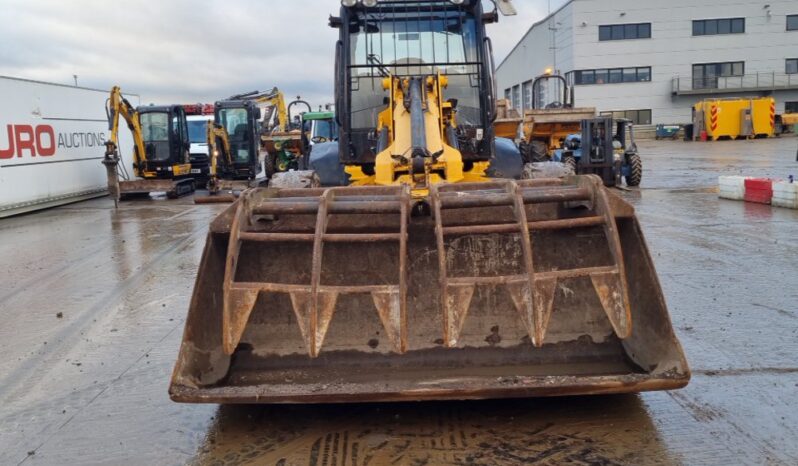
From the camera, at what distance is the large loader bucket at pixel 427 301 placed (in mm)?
3830

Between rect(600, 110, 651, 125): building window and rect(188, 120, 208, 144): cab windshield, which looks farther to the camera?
rect(600, 110, 651, 125): building window

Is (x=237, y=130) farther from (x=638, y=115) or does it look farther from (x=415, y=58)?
(x=638, y=115)

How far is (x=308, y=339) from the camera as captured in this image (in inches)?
152

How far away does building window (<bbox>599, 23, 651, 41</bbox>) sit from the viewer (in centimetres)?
4966

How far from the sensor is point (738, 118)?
137 ft

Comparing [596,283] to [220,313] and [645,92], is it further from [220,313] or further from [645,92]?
[645,92]

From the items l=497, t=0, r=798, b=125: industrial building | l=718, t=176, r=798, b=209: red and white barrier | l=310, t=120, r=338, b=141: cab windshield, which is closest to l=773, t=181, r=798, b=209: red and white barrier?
l=718, t=176, r=798, b=209: red and white barrier

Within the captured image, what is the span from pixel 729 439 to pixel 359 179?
4.71 metres

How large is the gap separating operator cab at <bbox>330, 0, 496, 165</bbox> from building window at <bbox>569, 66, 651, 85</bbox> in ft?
147

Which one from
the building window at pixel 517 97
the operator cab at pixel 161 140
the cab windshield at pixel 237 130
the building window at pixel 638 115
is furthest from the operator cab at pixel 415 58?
the building window at pixel 517 97

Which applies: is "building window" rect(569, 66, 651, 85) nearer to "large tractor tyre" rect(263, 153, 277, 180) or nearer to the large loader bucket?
"large tractor tyre" rect(263, 153, 277, 180)

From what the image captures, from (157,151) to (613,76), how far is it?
3668 cm

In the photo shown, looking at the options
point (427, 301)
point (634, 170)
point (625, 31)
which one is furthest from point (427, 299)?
point (625, 31)

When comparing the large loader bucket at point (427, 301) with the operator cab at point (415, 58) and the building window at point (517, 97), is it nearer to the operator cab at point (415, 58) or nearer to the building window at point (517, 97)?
the operator cab at point (415, 58)
